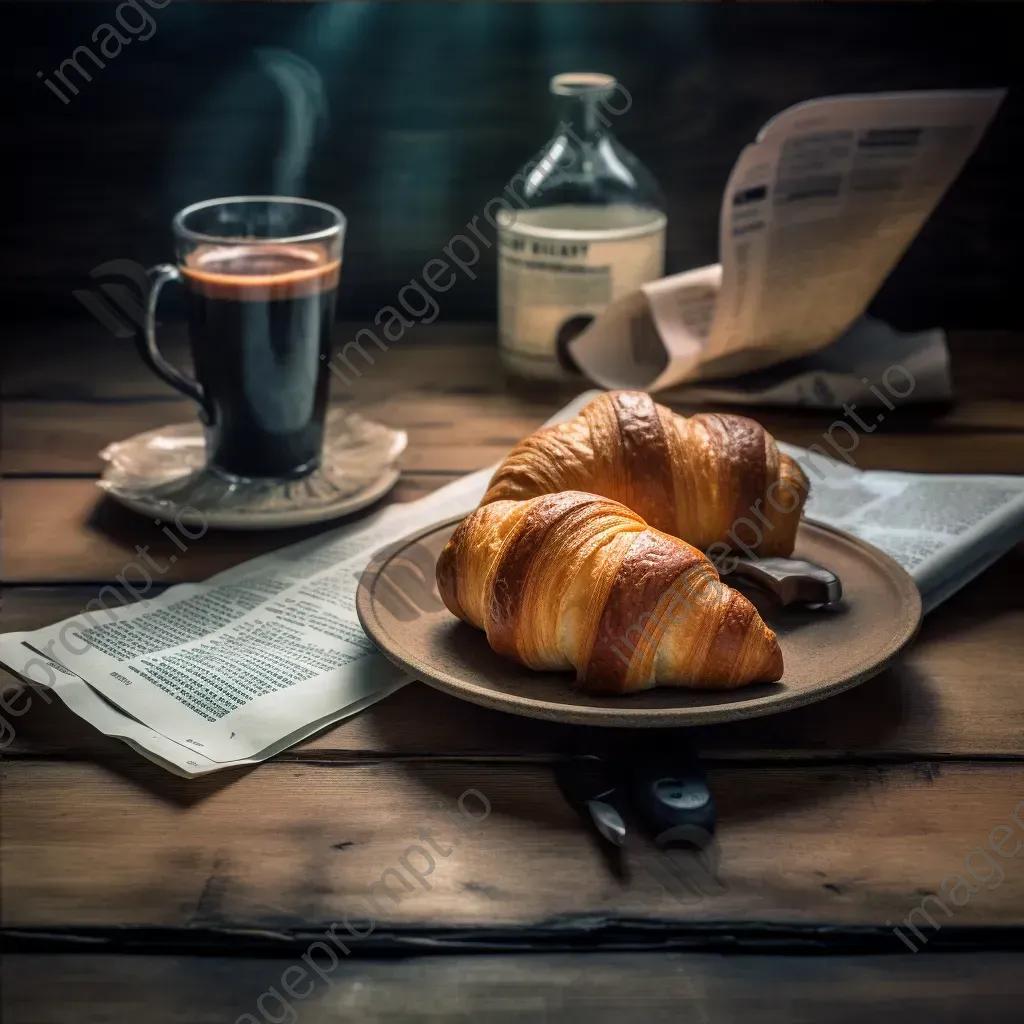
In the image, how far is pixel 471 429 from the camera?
3.87ft

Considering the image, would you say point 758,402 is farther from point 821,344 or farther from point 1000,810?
point 1000,810

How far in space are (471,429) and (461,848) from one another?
63 centimetres

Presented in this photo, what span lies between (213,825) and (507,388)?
737 mm

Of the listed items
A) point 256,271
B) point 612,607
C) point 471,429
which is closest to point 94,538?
point 256,271

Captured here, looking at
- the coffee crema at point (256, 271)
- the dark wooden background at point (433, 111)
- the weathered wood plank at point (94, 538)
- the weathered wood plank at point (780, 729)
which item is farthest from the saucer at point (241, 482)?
the dark wooden background at point (433, 111)

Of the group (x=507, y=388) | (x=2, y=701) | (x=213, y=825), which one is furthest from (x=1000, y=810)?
(x=507, y=388)

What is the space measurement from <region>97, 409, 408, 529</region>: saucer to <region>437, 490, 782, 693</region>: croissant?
0.97ft

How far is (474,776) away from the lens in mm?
649

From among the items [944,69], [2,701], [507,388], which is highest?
[944,69]

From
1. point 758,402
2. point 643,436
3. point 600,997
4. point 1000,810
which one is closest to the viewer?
point 600,997

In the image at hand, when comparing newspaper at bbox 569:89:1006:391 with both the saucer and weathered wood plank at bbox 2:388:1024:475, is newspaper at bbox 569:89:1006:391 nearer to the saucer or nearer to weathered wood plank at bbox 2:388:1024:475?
weathered wood plank at bbox 2:388:1024:475

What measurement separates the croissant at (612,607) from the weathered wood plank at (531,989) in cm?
A: 15

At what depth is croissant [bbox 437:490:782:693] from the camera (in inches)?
25.4

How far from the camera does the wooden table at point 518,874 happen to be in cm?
52
